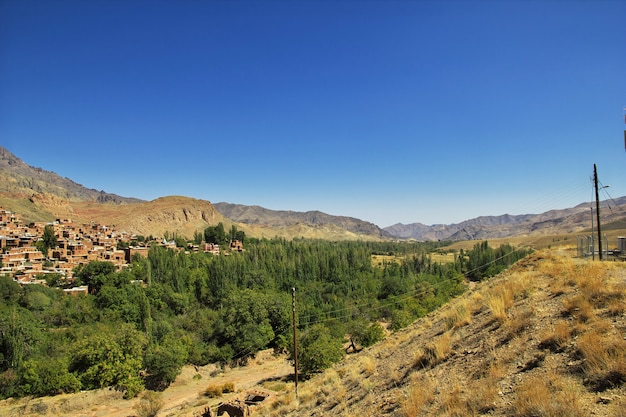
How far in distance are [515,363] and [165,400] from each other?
112ft

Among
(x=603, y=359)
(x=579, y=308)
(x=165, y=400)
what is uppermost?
(x=579, y=308)

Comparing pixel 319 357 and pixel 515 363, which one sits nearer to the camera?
pixel 515 363

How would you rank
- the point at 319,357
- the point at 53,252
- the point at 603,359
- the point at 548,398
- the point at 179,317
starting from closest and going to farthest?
the point at 548,398 → the point at 603,359 → the point at 319,357 → the point at 179,317 → the point at 53,252

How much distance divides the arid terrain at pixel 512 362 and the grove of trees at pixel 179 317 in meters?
17.6

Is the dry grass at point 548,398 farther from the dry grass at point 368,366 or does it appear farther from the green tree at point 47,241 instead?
the green tree at point 47,241

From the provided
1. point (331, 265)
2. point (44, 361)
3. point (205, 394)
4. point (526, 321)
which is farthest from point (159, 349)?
point (331, 265)

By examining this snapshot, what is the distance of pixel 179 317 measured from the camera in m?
53.3

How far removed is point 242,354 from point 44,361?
2215 cm

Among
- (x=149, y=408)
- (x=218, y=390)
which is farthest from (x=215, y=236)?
(x=149, y=408)

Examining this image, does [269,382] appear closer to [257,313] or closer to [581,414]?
[257,313]

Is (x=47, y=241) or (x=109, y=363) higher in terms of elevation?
(x=47, y=241)

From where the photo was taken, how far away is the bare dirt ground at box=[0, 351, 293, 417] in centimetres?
2778

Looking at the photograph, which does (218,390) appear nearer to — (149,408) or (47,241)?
(149,408)

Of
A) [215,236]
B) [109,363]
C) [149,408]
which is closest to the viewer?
[149,408]
